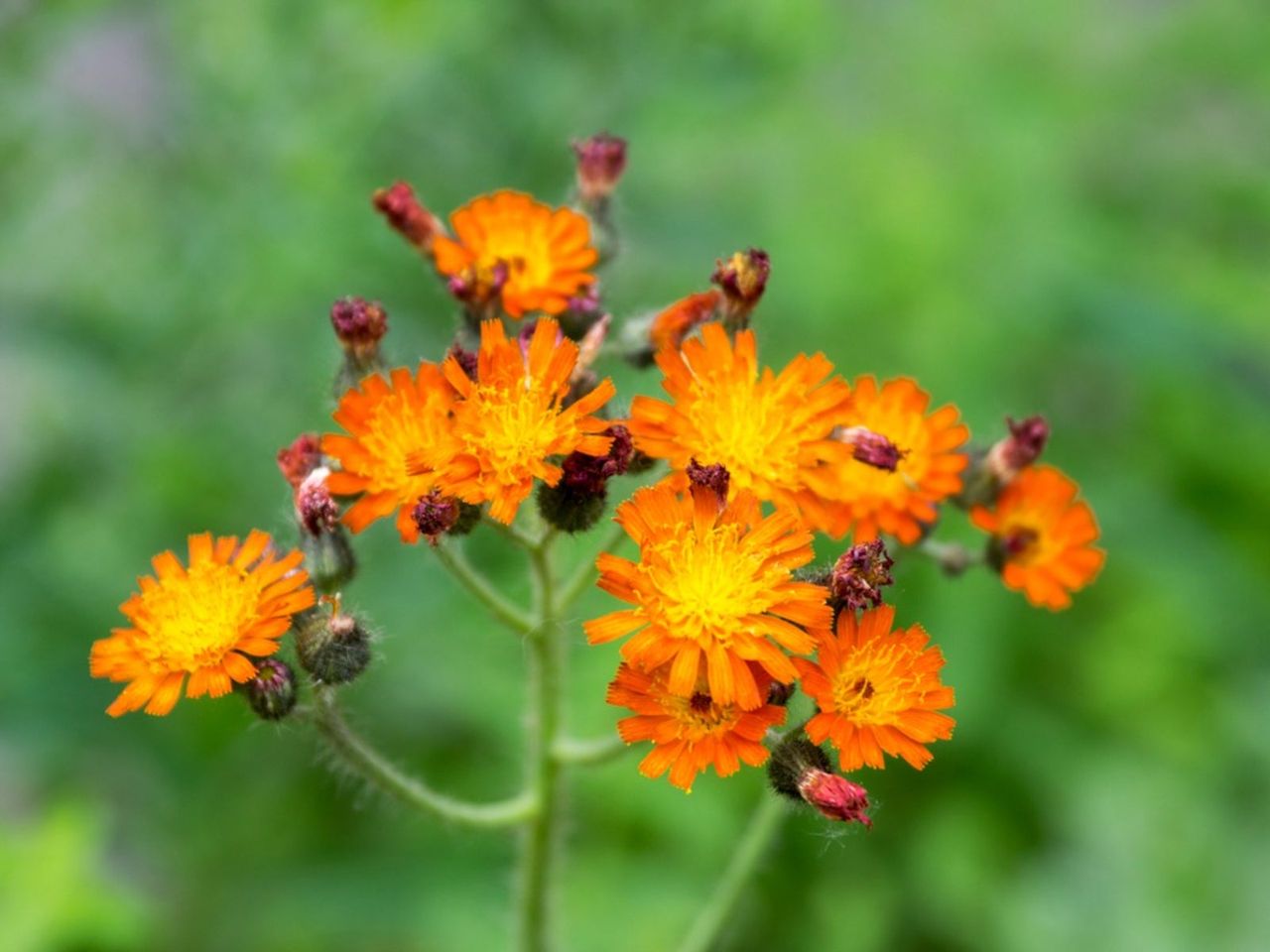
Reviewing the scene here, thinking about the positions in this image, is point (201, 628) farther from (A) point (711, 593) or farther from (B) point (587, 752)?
(A) point (711, 593)

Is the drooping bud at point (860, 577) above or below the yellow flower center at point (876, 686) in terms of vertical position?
above

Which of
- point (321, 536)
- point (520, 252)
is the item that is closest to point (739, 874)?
point (321, 536)

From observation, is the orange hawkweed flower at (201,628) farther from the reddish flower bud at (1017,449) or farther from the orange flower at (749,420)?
→ the reddish flower bud at (1017,449)

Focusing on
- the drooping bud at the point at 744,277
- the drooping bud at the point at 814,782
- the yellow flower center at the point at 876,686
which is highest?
the drooping bud at the point at 744,277

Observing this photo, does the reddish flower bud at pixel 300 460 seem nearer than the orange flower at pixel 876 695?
No

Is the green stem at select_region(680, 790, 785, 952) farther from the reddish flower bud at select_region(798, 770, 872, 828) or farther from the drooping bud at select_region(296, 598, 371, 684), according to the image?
the drooping bud at select_region(296, 598, 371, 684)

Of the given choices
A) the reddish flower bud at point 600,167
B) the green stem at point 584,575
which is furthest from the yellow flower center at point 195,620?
the reddish flower bud at point 600,167
